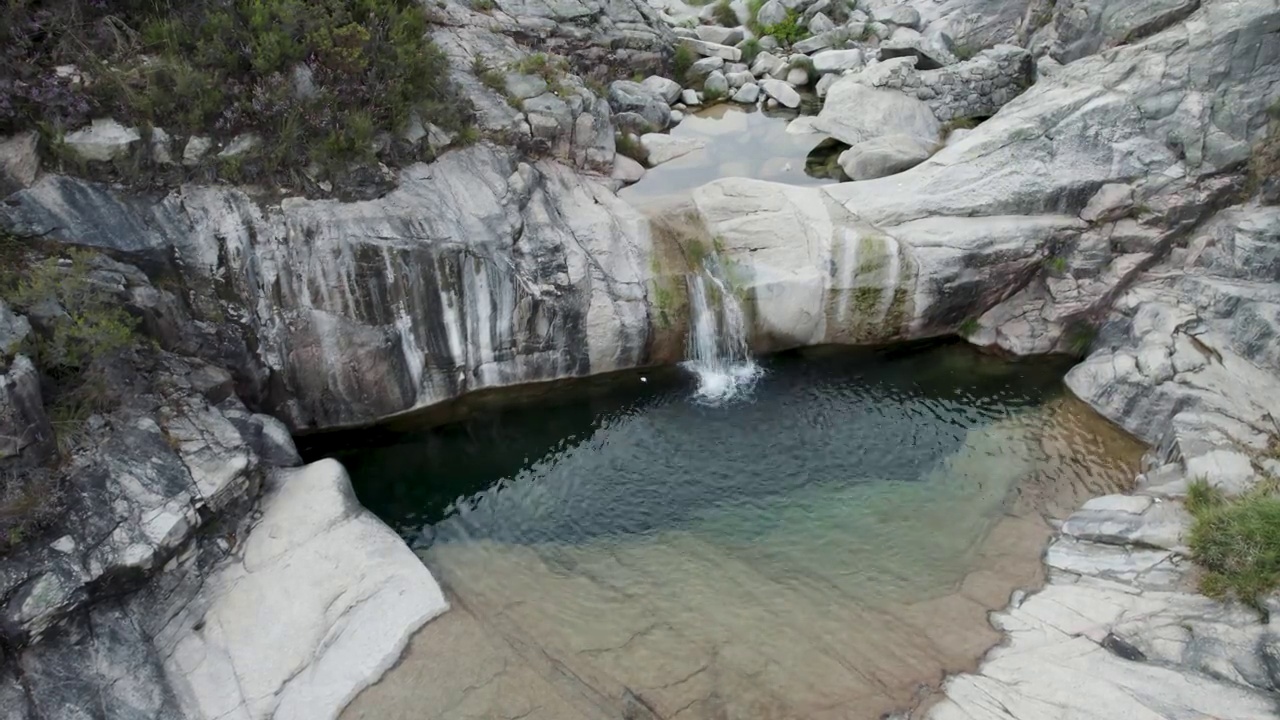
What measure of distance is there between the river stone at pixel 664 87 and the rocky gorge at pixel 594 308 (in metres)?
2.03

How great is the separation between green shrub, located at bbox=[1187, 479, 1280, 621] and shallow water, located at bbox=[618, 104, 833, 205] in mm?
13577

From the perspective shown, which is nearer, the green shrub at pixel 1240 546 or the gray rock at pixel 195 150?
the green shrub at pixel 1240 546

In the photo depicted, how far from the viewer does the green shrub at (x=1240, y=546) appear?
11.8 m

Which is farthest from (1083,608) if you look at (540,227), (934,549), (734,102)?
(734,102)

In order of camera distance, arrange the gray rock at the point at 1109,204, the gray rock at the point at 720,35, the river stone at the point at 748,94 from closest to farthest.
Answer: the gray rock at the point at 1109,204
the river stone at the point at 748,94
the gray rock at the point at 720,35

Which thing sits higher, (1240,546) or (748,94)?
(748,94)

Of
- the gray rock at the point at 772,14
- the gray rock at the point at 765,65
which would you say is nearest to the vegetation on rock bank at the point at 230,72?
the gray rock at the point at 765,65

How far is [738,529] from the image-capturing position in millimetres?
15031

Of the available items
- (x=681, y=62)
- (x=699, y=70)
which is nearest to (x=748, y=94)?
(x=699, y=70)

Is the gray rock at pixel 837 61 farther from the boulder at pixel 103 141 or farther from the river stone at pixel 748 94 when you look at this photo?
the boulder at pixel 103 141

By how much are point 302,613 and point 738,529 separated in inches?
306

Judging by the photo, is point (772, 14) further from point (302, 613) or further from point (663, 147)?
point (302, 613)

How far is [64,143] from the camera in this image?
14.1 metres

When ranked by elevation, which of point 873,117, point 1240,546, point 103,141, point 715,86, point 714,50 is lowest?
point 1240,546
